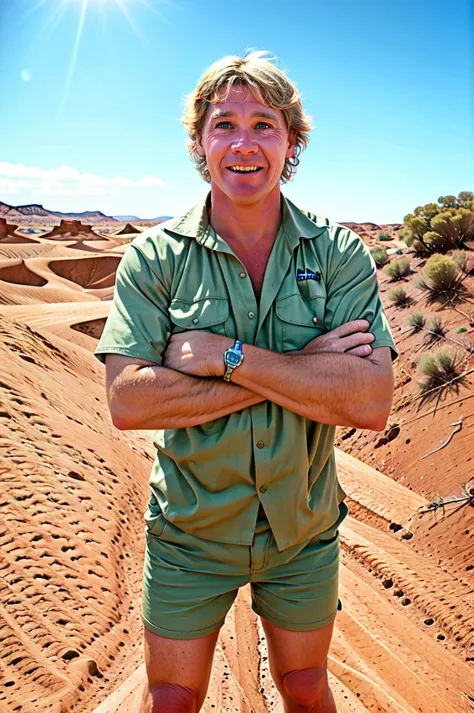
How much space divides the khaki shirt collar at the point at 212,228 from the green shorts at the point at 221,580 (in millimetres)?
978

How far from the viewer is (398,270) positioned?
13.6m

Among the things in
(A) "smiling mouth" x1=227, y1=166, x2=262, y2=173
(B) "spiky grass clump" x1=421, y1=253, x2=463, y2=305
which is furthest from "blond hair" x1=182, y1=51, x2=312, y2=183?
(B) "spiky grass clump" x1=421, y1=253, x2=463, y2=305

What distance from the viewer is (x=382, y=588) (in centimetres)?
528

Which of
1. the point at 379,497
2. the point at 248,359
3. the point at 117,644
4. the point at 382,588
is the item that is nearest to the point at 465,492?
the point at 379,497

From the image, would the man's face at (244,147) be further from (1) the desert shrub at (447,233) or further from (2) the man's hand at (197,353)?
(1) the desert shrub at (447,233)

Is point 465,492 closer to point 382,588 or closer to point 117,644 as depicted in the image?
point 382,588

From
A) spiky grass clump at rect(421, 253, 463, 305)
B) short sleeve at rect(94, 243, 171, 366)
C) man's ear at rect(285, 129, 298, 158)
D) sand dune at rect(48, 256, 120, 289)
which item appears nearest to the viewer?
short sleeve at rect(94, 243, 171, 366)

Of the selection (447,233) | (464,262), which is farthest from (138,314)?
(447,233)

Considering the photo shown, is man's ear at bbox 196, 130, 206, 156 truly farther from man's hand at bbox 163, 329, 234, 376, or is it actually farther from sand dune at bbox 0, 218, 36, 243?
sand dune at bbox 0, 218, 36, 243

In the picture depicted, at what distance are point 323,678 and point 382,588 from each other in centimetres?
340

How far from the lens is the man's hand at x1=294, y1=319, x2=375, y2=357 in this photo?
2109mm

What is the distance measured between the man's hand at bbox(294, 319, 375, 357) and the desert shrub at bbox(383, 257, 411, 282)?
11.9 meters

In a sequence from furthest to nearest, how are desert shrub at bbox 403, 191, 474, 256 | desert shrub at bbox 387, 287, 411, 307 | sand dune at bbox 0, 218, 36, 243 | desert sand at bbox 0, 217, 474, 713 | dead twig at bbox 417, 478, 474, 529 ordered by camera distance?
sand dune at bbox 0, 218, 36, 243 → desert shrub at bbox 403, 191, 474, 256 → desert shrub at bbox 387, 287, 411, 307 → dead twig at bbox 417, 478, 474, 529 → desert sand at bbox 0, 217, 474, 713

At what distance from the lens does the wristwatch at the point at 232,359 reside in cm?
202
